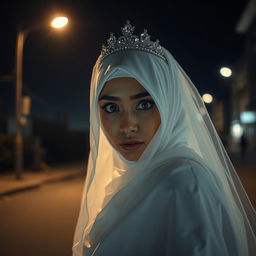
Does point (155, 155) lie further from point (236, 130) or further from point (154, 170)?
point (236, 130)

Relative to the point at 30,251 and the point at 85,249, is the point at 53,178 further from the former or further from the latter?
the point at 85,249

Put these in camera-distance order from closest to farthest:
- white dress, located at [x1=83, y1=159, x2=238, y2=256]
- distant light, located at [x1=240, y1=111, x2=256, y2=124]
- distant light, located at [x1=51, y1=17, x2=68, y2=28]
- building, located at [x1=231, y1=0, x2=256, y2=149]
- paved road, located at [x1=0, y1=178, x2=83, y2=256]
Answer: white dress, located at [x1=83, y1=159, x2=238, y2=256] → paved road, located at [x1=0, y1=178, x2=83, y2=256] → distant light, located at [x1=51, y1=17, x2=68, y2=28] → distant light, located at [x1=240, y1=111, x2=256, y2=124] → building, located at [x1=231, y1=0, x2=256, y2=149]

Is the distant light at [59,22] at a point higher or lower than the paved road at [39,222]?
higher

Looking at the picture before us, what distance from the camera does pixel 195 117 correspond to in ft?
6.04

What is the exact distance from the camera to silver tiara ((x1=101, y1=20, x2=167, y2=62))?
1743mm

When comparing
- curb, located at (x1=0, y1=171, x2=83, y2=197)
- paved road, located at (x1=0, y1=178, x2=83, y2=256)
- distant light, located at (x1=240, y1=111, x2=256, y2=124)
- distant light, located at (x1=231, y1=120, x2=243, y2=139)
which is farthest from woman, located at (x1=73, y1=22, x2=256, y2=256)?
distant light, located at (x1=231, y1=120, x2=243, y2=139)

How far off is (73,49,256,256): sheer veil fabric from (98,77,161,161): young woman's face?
0.04 m

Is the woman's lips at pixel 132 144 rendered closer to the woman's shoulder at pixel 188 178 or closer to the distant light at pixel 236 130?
the woman's shoulder at pixel 188 178

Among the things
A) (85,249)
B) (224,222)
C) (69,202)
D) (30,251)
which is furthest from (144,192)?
(69,202)

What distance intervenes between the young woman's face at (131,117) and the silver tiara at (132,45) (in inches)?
6.7

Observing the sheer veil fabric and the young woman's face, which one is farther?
the young woman's face

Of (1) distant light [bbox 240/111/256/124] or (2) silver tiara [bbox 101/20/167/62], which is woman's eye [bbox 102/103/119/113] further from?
(1) distant light [bbox 240/111/256/124]

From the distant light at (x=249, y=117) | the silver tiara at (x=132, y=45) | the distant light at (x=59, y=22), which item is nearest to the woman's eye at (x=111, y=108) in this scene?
the silver tiara at (x=132, y=45)

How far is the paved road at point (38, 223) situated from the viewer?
16.1 feet
